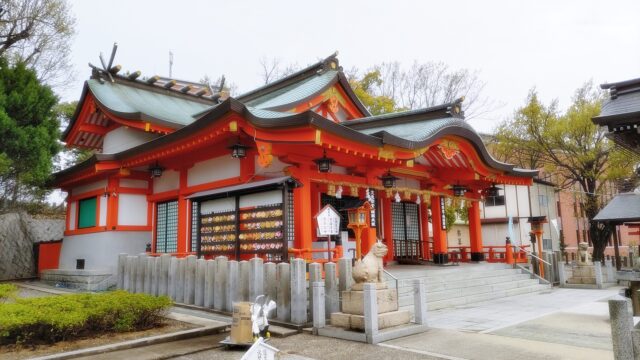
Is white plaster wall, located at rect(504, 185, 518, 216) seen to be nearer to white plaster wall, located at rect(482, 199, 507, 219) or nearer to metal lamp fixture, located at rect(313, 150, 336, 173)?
white plaster wall, located at rect(482, 199, 507, 219)

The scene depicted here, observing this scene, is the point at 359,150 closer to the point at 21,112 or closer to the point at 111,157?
the point at 111,157

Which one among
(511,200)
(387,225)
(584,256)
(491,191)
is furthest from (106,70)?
(511,200)

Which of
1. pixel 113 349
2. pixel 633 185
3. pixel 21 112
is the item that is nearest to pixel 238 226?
pixel 113 349

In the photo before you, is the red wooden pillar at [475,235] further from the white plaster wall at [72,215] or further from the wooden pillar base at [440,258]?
the white plaster wall at [72,215]

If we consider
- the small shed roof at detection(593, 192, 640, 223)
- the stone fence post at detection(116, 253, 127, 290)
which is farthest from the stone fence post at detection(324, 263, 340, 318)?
the small shed roof at detection(593, 192, 640, 223)

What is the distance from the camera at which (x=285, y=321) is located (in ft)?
28.3

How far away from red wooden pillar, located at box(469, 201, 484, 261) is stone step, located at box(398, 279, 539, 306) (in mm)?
2973

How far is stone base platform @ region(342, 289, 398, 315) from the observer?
7793mm

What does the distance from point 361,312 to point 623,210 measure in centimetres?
1411

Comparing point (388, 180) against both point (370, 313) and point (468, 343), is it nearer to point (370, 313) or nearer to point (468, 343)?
point (370, 313)

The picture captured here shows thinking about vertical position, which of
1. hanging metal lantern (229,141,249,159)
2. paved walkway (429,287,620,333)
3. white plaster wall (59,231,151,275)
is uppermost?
hanging metal lantern (229,141,249,159)

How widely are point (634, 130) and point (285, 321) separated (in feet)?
23.8

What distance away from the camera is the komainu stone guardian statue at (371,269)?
7.82 metres

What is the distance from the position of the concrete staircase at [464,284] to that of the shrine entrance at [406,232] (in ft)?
9.93
